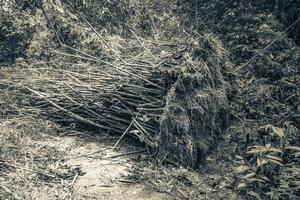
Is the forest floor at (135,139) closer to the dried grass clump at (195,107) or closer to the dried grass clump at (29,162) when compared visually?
the dried grass clump at (29,162)

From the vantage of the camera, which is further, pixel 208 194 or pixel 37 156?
pixel 37 156

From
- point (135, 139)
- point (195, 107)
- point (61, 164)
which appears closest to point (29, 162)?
point (61, 164)

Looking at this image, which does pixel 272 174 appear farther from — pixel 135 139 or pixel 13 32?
pixel 13 32

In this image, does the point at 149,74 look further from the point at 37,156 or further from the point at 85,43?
the point at 85,43

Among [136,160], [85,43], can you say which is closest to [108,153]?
[136,160]

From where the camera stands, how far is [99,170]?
4.35 meters

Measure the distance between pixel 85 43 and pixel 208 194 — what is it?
400 cm

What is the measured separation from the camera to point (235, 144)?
15.8ft

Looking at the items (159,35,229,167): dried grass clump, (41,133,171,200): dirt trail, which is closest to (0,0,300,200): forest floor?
(41,133,171,200): dirt trail

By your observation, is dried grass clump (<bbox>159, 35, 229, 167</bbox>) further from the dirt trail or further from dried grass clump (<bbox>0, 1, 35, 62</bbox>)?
dried grass clump (<bbox>0, 1, 35, 62</bbox>)

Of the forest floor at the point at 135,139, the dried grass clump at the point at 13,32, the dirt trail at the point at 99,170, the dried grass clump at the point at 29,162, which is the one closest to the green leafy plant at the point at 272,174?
the forest floor at the point at 135,139

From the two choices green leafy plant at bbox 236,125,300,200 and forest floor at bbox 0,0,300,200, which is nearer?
green leafy plant at bbox 236,125,300,200

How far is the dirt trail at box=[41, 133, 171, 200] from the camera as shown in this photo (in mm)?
3980

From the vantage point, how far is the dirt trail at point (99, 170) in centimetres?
398
